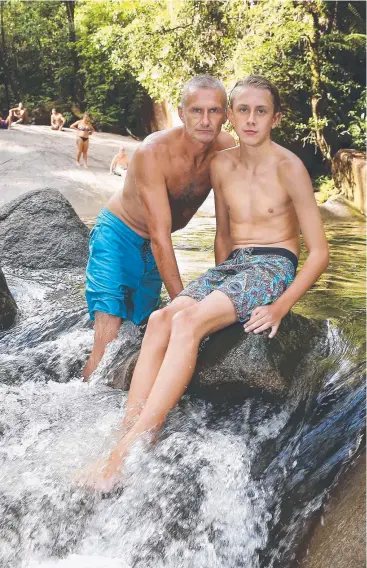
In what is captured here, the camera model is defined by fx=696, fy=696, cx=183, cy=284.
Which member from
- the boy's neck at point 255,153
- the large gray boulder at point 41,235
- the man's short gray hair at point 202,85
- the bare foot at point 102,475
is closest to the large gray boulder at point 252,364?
the bare foot at point 102,475

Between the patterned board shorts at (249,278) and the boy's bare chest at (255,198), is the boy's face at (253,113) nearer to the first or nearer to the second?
the boy's bare chest at (255,198)

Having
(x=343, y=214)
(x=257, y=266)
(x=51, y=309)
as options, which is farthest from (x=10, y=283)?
(x=343, y=214)

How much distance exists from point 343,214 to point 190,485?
974cm

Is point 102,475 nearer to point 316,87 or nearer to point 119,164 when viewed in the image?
point 316,87

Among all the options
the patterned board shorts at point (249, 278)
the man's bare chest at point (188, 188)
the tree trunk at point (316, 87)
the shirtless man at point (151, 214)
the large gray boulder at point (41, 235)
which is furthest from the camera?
the tree trunk at point (316, 87)

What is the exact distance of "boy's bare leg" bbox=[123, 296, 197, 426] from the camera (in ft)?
9.86

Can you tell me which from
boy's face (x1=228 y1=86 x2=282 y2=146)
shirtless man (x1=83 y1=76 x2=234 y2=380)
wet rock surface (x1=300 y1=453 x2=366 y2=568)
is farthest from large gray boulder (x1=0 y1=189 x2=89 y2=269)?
wet rock surface (x1=300 y1=453 x2=366 y2=568)

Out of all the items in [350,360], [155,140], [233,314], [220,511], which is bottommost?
[220,511]

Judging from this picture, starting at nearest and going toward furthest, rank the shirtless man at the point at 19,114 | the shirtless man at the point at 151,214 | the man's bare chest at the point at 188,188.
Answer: the shirtless man at the point at 151,214 < the man's bare chest at the point at 188,188 < the shirtless man at the point at 19,114

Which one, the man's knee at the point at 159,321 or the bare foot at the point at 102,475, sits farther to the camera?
the man's knee at the point at 159,321

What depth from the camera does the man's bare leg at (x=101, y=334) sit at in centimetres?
399

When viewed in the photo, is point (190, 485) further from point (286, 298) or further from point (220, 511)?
point (286, 298)

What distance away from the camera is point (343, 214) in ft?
39.3

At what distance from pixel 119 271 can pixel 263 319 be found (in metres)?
1.14
